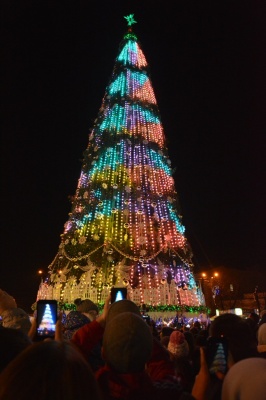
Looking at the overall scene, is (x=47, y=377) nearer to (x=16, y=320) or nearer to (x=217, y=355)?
(x=217, y=355)

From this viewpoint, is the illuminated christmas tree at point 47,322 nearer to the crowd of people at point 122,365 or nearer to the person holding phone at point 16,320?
the person holding phone at point 16,320

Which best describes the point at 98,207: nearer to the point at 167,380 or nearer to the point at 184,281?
the point at 184,281

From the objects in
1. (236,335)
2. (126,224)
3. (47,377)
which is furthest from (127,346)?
(126,224)

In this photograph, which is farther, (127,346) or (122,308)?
(122,308)

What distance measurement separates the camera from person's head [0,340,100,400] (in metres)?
1.12

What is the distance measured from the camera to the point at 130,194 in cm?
1606

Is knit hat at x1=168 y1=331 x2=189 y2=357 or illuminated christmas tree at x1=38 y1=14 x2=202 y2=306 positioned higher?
illuminated christmas tree at x1=38 y1=14 x2=202 y2=306

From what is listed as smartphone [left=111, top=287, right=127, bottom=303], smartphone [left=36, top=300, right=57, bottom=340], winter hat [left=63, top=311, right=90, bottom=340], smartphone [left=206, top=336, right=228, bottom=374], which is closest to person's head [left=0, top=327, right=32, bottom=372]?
smartphone [left=206, top=336, right=228, bottom=374]

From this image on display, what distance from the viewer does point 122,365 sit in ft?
6.55

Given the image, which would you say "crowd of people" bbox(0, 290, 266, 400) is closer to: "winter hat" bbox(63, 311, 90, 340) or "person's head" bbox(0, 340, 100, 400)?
"person's head" bbox(0, 340, 100, 400)

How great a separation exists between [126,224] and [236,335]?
42.2ft

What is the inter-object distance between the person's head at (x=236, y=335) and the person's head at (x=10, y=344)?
60.6 inches

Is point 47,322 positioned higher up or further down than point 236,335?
higher up

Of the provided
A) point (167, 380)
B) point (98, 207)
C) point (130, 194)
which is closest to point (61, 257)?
point (98, 207)
